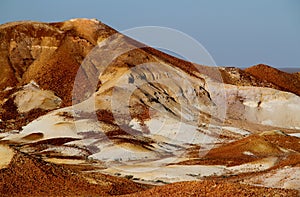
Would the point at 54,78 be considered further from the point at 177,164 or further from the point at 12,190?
the point at 12,190

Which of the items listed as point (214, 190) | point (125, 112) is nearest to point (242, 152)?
point (125, 112)

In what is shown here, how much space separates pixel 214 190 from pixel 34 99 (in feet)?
169

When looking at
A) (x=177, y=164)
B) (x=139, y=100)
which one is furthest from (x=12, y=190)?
(x=139, y=100)

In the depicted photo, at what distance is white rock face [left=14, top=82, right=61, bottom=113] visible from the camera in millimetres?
70000

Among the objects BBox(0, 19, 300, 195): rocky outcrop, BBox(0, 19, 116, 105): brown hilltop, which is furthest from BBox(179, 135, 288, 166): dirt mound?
BBox(0, 19, 116, 105): brown hilltop

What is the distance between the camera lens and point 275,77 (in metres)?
103

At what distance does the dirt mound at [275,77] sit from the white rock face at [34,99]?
4157 centimetres

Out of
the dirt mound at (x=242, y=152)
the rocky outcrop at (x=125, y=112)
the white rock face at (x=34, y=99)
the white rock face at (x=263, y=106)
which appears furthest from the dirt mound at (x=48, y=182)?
the white rock face at (x=263, y=106)

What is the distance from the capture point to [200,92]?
7888 cm

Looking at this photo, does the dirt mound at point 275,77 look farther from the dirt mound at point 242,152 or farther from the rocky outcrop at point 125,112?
the dirt mound at point 242,152

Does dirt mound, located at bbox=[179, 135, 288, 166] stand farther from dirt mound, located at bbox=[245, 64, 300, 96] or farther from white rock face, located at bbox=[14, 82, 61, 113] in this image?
dirt mound, located at bbox=[245, 64, 300, 96]

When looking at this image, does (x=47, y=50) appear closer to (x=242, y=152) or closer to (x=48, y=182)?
(x=242, y=152)

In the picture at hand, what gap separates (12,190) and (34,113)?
38.9 meters

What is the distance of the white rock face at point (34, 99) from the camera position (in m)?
70.0
